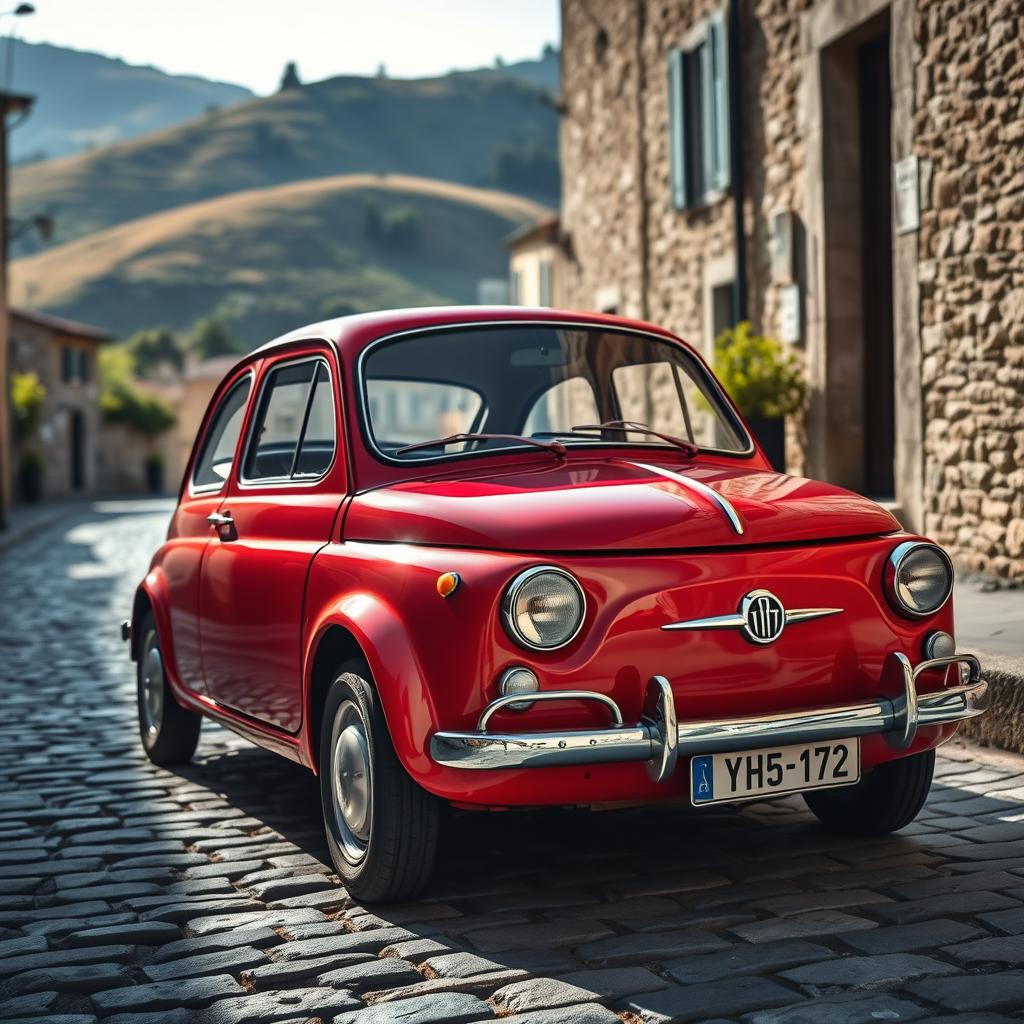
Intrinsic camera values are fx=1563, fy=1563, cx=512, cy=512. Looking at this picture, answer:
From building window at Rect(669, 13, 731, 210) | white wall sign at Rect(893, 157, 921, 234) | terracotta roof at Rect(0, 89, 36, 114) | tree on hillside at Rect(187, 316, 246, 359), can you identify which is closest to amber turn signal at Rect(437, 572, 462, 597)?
white wall sign at Rect(893, 157, 921, 234)

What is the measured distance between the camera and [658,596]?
13.0 ft

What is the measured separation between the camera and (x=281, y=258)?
5310 inches

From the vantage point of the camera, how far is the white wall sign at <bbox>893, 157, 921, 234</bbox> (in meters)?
10.7

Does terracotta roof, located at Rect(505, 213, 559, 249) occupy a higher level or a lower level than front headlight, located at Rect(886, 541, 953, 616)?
higher

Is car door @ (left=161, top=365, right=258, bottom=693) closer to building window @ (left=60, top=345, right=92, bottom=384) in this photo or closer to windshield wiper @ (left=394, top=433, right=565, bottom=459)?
windshield wiper @ (left=394, top=433, right=565, bottom=459)

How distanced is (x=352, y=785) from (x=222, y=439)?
2226mm

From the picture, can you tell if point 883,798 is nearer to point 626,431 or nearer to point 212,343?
point 626,431

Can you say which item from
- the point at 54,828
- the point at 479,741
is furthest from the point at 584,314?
the point at 54,828

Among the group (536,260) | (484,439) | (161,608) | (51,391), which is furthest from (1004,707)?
(51,391)

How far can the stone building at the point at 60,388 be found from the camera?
5275 cm

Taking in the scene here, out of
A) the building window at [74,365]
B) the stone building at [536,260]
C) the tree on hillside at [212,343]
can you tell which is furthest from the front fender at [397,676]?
the tree on hillside at [212,343]

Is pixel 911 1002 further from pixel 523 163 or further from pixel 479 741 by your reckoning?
pixel 523 163

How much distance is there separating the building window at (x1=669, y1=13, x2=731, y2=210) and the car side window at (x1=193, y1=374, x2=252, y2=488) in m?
9.28

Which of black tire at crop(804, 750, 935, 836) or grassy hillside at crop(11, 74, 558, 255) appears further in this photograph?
grassy hillside at crop(11, 74, 558, 255)
